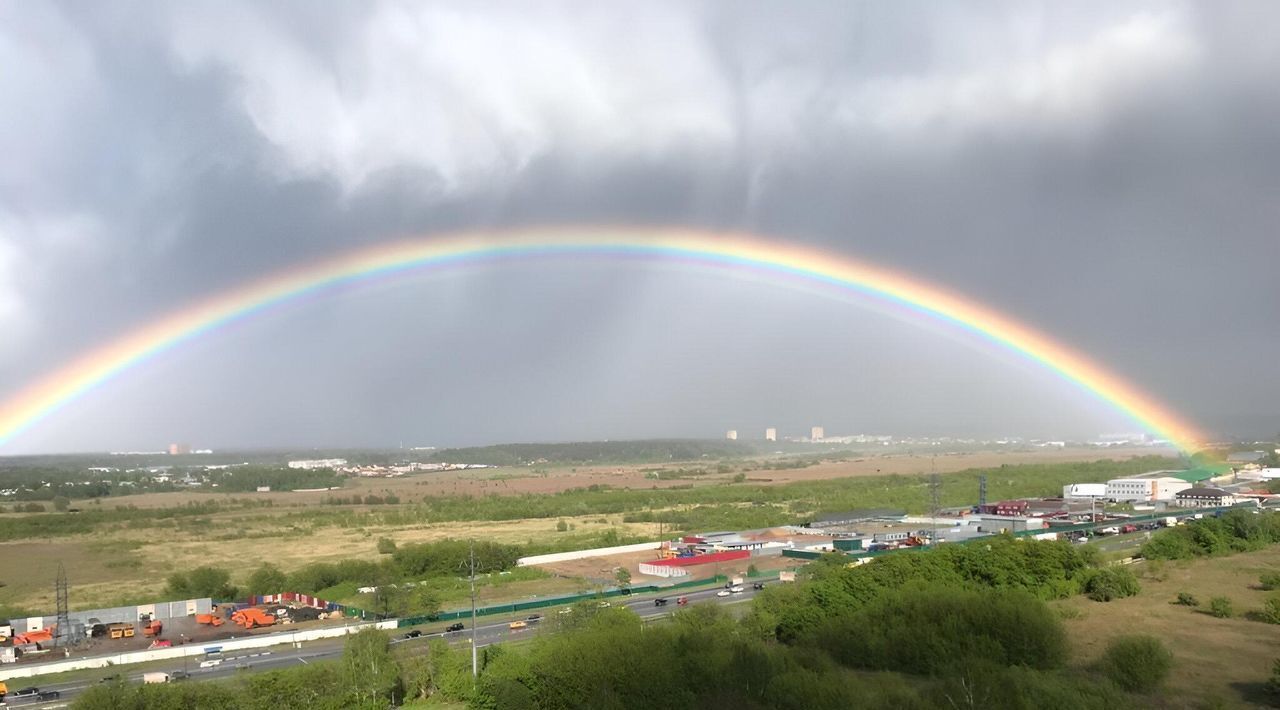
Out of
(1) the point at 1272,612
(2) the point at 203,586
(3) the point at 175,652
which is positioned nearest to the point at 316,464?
(2) the point at 203,586

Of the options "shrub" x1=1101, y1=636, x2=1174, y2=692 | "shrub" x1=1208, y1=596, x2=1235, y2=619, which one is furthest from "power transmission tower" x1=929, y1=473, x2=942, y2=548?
"shrub" x1=1101, y1=636, x2=1174, y2=692

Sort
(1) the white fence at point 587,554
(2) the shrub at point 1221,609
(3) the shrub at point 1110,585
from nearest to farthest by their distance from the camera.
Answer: (2) the shrub at point 1221,609 < (3) the shrub at point 1110,585 < (1) the white fence at point 587,554

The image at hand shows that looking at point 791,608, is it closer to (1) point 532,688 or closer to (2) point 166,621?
(1) point 532,688

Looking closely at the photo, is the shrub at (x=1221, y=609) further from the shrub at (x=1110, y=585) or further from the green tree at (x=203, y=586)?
the green tree at (x=203, y=586)

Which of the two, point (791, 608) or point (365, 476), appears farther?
point (365, 476)

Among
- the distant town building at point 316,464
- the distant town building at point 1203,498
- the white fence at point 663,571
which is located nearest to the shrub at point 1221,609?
the white fence at point 663,571

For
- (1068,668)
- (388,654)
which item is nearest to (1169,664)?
(1068,668)

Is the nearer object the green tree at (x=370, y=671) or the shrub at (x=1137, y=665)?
the shrub at (x=1137, y=665)

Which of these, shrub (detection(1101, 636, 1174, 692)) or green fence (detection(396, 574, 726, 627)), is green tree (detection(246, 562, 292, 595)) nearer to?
green fence (detection(396, 574, 726, 627))
